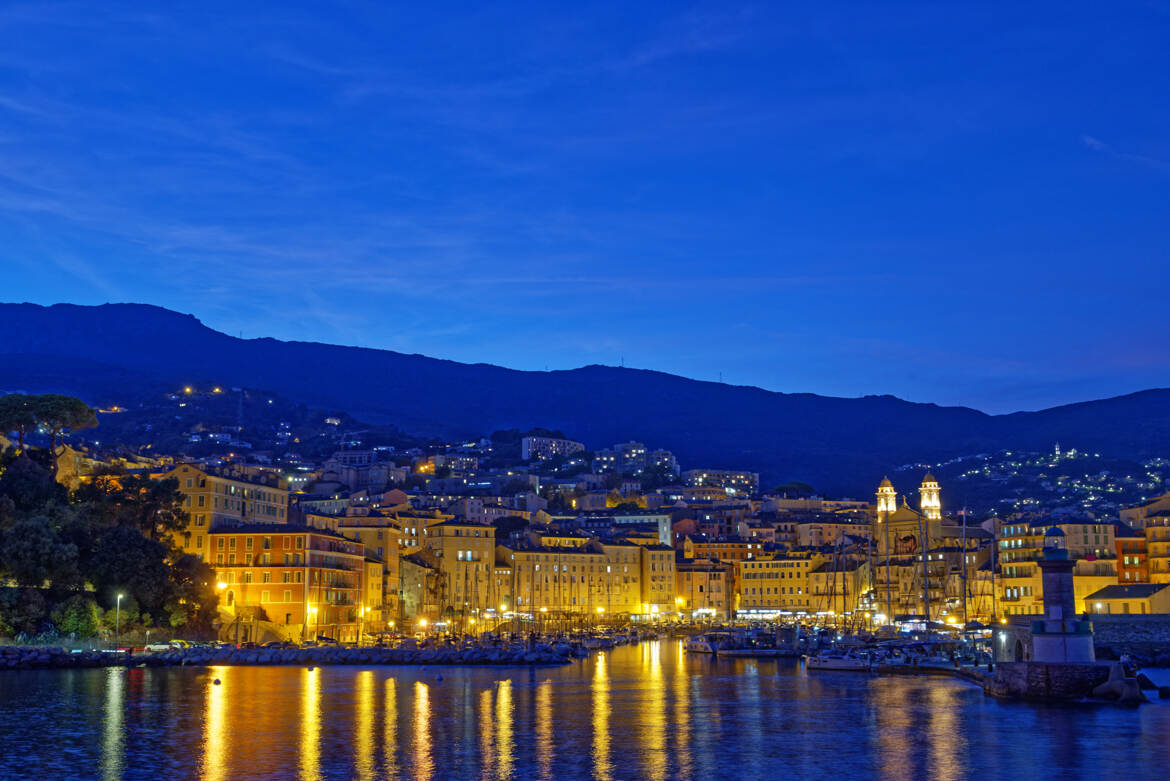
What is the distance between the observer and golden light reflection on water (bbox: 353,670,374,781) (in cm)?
3903

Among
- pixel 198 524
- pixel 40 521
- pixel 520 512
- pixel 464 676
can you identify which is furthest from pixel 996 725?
pixel 520 512

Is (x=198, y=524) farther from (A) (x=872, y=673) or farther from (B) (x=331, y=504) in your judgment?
(B) (x=331, y=504)

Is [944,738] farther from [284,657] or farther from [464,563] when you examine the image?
[464,563]

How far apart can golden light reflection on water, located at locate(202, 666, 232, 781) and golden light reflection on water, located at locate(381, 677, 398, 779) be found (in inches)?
187

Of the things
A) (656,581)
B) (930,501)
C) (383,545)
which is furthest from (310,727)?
(930,501)

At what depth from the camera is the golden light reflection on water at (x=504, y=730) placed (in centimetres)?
3887

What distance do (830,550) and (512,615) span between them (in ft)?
155

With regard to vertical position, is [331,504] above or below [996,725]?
above

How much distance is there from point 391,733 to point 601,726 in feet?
26.4

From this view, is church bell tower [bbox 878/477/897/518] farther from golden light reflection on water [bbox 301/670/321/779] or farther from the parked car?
golden light reflection on water [bbox 301/670/321/779]

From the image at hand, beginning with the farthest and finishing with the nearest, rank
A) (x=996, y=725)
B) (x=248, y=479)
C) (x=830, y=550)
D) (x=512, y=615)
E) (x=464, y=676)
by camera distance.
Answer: (x=830, y=550) → (x=512, y=615) → (x=248, y=479) → (x=464, y=676) → (x=996, y=725)

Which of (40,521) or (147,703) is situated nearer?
(147,703)

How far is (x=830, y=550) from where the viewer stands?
166m

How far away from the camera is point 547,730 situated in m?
48.3
